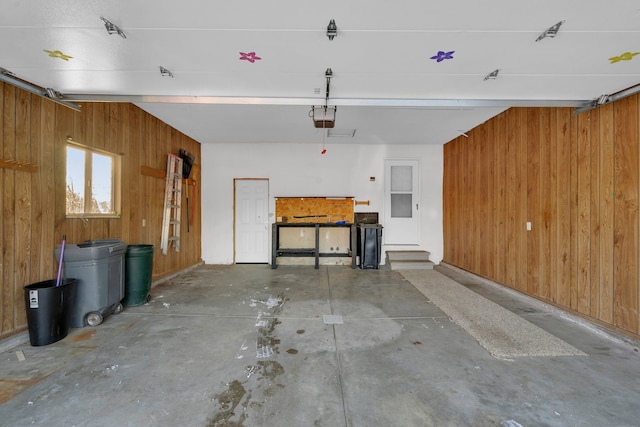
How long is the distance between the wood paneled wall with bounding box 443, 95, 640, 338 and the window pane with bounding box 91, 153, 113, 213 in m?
5.82

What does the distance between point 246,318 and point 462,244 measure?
4.41 metres

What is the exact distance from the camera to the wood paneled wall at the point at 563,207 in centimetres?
250

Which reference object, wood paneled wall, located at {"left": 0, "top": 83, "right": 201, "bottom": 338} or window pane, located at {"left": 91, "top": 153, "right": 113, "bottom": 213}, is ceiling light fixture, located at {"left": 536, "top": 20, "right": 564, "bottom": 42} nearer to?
wood paneled wall, located at {"left": 0, "top": 83, "right": 201, "bottom": 338}

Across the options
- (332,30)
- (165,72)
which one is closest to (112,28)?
(165,72)

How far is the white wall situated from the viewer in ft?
19.7

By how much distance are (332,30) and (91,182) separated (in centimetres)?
347

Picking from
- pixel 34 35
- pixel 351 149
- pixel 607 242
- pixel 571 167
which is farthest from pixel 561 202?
pixel 34 35

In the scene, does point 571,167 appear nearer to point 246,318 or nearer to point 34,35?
point 246,318

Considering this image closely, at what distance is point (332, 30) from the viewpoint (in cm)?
171

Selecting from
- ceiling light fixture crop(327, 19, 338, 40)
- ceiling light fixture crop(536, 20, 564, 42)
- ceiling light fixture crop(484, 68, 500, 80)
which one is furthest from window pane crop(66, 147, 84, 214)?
ceiling light fixture crop(536, 20, 564, 42)

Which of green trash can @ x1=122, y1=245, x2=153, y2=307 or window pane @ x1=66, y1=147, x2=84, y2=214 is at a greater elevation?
window pane @ x1=66, y1=147, x2=84, y2=214

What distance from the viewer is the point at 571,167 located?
3025 millimetres

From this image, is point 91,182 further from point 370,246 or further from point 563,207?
point 563,207

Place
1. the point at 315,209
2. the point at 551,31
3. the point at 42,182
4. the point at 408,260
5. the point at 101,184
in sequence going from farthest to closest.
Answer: the point at 315,209, the point at 408,260, the point at 101,184, the point at 42,182, the point at 551,31
